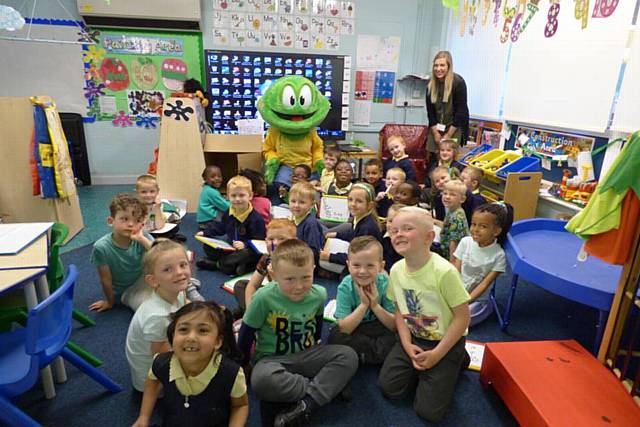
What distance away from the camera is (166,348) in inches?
62.4

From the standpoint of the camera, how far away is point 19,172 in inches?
123

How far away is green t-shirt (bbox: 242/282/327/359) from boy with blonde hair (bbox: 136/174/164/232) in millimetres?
1614

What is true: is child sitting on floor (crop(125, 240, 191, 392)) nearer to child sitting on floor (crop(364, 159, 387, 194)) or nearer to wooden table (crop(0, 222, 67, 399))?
wooden table (crop(0, 222, 67, 399))

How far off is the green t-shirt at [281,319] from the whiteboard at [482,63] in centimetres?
343

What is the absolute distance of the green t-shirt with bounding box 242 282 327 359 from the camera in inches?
63.8

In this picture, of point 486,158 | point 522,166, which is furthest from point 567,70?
point 486,158

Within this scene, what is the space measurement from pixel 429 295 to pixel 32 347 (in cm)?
140

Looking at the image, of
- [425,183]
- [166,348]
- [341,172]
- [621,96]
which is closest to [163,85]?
[341,172]

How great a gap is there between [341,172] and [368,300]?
2.07 metres

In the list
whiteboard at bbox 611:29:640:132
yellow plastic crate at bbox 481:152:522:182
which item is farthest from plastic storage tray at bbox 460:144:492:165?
whiteboard at bbox 611:29:640:132

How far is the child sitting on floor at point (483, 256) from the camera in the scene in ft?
7.45

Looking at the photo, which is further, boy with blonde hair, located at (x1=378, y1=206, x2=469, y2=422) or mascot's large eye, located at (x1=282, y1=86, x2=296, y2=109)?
mascot's large eye, located at (x1=282, y1=86, x2=296, y2=109)

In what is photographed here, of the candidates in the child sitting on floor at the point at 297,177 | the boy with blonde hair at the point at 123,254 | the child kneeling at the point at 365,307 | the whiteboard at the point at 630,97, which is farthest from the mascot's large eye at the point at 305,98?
the child kneeling at the point at 365,307

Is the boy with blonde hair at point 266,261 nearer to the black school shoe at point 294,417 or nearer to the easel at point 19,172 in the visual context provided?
the black school shoe at point 294,417
